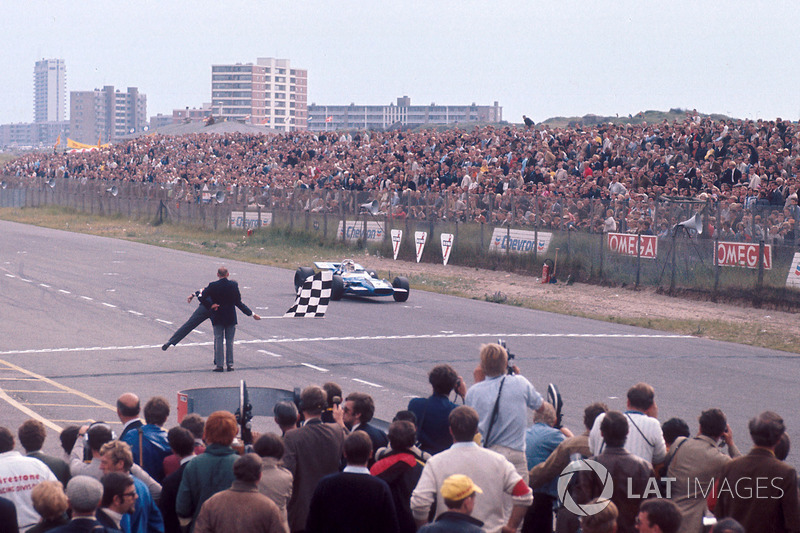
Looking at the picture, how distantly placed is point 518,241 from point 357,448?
25039 mm

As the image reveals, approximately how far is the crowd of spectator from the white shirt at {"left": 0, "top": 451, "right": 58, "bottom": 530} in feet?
66.2

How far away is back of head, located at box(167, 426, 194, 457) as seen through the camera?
6324 mm

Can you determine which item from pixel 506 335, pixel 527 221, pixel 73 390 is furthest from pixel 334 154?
pixel 73 390

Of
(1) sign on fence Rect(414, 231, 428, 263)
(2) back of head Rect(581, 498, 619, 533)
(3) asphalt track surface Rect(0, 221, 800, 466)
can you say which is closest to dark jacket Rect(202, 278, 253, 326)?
(3) asphalt track surface Rect(0, 221, 800, 466)

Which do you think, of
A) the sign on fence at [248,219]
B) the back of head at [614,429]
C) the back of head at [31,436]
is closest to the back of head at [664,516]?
the back of head at [614,429]

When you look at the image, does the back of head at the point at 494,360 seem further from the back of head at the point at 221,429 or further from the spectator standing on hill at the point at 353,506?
the back of head at the point at 221,429

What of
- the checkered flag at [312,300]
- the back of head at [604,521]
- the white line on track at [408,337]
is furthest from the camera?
the checkered flag at [312,300]

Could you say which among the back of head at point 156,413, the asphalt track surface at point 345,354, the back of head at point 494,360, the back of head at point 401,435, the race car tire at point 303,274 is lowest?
the asphalt track surface at point 345,354

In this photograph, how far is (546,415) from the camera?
23.2ft

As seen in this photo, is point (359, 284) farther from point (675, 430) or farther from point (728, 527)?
point (728, 527)

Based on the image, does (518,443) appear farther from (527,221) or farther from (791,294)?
(527,221)

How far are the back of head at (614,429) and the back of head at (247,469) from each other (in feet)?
7.15

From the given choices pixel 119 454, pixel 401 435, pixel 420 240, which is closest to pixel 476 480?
pixel 401 435

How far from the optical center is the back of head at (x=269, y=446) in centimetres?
596
